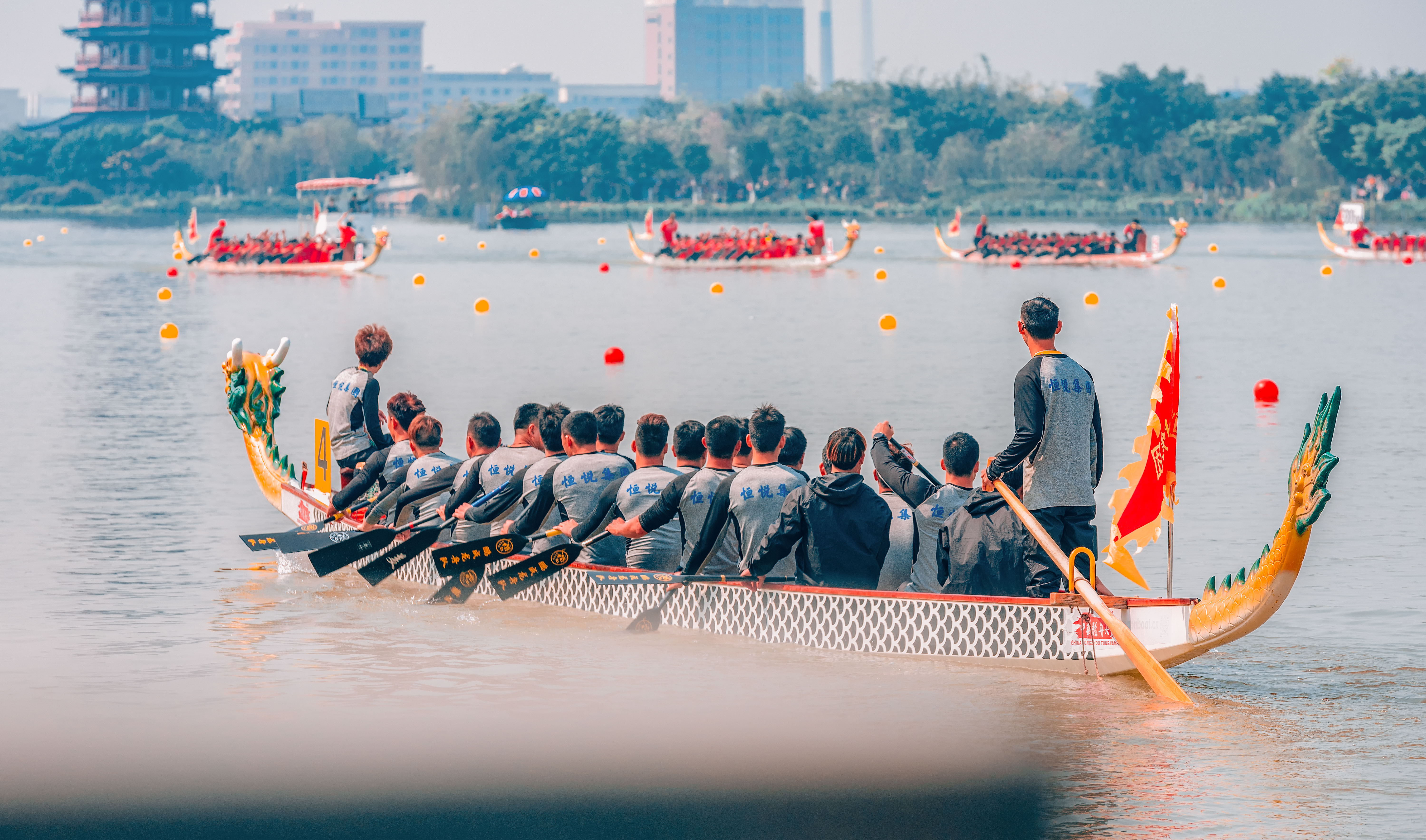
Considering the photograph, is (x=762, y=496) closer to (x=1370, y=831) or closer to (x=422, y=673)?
(x=422, y=673)

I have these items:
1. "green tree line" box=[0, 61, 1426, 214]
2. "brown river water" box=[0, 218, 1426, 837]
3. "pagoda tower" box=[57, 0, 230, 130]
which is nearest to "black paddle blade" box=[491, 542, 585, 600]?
"brown river water" box=[0, 218, 1426, 837]

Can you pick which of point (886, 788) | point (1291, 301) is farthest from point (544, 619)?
point (1291, 301)

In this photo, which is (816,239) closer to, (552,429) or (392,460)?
(392,460)

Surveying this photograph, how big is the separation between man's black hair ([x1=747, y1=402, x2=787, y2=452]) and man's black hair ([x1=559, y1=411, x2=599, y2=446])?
4.30ft

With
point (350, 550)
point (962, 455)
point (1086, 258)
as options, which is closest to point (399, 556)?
point (350, 550)

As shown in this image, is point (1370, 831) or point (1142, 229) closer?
point (1370, 831)

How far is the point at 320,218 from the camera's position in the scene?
5531 cm

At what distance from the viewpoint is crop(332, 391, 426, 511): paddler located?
1266cm

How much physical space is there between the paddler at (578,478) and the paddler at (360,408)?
213 centimetres

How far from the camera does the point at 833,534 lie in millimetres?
10086

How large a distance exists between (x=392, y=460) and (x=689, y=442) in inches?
122

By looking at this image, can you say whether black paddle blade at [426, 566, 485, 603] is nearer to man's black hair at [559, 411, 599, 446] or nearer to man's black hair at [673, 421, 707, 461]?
man's black hair at [559, 411, 599, 446]

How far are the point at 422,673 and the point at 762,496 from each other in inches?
86.6

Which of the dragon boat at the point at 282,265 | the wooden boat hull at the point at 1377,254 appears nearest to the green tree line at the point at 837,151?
the wooden boat hull at the point at 1377,254
